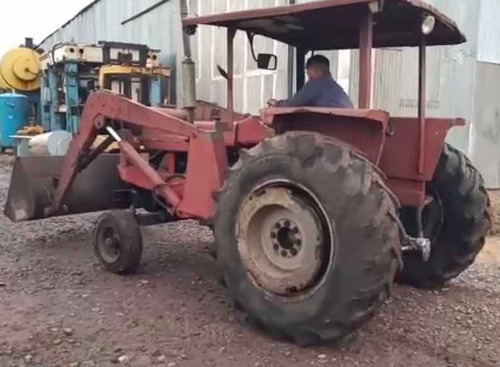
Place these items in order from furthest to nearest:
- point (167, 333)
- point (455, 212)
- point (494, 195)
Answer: point (494, 195) → point (455, 212) → point (167, 333)

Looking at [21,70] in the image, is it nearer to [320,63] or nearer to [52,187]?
[52,187]

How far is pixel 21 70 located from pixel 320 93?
1383cm

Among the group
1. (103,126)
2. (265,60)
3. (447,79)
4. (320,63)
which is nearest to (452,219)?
(320,63)

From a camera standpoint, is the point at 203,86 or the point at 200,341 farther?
the point at 203,86

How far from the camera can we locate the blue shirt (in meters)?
4.15

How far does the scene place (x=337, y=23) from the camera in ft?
14.5

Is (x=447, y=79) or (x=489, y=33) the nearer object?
(x=447, y=79)

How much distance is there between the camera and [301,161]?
3510 mm

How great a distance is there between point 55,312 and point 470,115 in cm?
724

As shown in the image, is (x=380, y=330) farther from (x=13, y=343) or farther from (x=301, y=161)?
(x=13, y=343)

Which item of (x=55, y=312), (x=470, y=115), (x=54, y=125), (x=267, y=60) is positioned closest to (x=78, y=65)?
(x=54, y=125)

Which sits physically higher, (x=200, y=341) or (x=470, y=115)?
(x=470, y=115)

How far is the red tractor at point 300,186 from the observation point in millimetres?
3352

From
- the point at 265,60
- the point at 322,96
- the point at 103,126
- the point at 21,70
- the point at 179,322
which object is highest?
the point at 21,70
